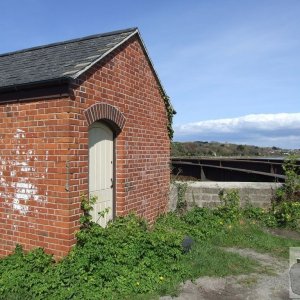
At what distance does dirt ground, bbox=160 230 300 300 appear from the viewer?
496cm

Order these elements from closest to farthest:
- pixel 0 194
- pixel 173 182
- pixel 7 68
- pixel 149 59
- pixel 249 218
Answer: pixel 0 194, pixel 7 68, pixel 149 59, pixel 249 218, pixel 173 182

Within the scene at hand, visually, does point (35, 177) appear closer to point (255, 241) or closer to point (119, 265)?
point (119, 265)

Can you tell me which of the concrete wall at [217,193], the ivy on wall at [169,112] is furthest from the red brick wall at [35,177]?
the concrete wall at [217,193]

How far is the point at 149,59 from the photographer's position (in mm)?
8352

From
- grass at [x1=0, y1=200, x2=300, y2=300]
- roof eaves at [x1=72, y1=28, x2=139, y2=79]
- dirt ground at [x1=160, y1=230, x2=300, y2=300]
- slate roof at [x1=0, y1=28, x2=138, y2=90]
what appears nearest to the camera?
grass at [x1=0, y1=200, x2=300, y2=300]

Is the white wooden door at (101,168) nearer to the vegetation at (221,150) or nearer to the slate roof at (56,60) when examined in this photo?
the slate roof at (56,60)

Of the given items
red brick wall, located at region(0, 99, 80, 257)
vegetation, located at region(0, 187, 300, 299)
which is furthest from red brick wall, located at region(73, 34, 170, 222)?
vegetation, located at region(0, 187, 300, 299)

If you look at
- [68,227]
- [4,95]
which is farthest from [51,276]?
[4,95]

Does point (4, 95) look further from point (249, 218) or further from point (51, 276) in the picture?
point (249, 218)

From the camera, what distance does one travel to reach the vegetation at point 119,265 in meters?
4.84

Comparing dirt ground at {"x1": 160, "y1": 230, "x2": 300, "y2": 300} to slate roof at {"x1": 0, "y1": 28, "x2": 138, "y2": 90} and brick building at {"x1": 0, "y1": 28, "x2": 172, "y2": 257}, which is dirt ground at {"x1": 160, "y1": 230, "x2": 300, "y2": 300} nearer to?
brick building at {"x1": 0, "y1": 28, "x2": 172, "y2": 257}

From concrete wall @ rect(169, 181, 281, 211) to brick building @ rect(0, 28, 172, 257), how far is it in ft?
7.17

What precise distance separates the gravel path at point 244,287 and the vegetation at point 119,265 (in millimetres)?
180

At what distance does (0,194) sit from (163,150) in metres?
4.30
